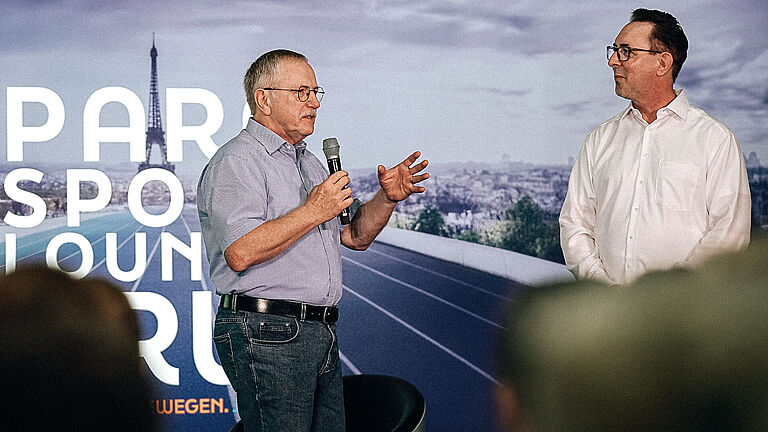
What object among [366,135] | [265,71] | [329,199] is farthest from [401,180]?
[366,135]

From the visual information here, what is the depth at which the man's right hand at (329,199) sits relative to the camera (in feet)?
6.19

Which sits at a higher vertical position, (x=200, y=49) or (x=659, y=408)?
(x=200, y=49)

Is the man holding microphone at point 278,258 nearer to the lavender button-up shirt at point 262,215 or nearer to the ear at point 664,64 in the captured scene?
the lavender button-up shirt at point 262,215

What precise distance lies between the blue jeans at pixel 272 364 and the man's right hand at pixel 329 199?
0.94 ft

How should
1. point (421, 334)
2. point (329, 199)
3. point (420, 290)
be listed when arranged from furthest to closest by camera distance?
point (420, 290) → point (421, 334) → point (329, 199)

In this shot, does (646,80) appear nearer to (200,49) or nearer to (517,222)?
(517,222)

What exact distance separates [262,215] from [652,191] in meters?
1.02

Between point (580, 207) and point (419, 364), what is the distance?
1693 millimetres

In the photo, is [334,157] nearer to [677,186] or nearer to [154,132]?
[677,186]

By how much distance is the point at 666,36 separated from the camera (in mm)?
2129

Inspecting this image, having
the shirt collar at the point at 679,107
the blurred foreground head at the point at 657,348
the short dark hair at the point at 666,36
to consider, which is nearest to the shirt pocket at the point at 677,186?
the shirt collar at the point at 679,107

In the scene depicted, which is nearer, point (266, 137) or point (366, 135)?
point (266, 137)

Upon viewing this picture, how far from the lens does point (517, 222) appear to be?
403cm

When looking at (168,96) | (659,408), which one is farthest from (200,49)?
(659,408)
